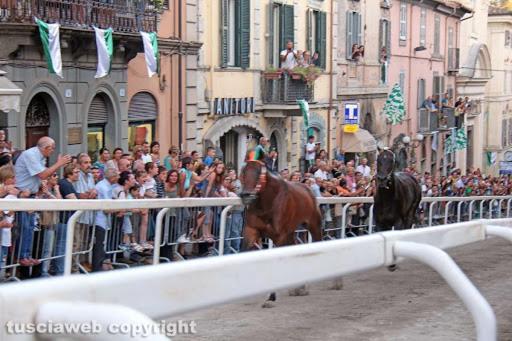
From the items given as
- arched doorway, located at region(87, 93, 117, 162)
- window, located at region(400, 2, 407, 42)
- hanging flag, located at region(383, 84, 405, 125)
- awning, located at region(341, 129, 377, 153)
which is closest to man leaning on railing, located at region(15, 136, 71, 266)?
arched doorway, located at region(87, 93, 117, 162)

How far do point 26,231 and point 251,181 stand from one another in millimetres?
2384

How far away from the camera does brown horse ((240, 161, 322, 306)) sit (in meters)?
10.4

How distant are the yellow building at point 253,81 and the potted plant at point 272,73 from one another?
0.09ft

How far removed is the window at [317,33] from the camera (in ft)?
104

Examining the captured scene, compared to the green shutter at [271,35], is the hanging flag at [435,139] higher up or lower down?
lower down

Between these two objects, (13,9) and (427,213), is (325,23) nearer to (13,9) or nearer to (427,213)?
(427,213)

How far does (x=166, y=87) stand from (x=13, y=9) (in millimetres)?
6814

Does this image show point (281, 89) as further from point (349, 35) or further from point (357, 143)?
point (349, 35)

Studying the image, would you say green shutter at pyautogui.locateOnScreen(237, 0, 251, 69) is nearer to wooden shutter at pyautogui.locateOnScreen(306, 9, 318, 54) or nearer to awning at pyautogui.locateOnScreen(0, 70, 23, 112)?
wooden shutter at pyautogui.locateOnScreen(306, 9, 318, 54)

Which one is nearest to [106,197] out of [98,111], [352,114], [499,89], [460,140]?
[98,111]

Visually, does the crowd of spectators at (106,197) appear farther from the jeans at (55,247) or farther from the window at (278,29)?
the window at (278,29)

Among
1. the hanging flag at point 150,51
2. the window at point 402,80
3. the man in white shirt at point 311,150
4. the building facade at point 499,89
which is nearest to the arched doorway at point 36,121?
the hanging flag at point 150,51

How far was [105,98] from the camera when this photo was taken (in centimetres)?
2119

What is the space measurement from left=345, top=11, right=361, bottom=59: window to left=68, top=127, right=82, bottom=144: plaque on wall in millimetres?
17524
